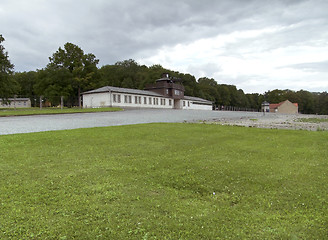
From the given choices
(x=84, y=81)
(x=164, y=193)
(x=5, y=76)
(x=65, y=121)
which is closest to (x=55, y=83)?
(x=84, y=81)

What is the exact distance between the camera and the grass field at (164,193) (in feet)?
9.32

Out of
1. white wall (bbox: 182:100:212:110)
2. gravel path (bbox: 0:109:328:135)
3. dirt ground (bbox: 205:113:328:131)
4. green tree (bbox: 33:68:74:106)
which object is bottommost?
dirt ground (bbox: 205:113:328:131)

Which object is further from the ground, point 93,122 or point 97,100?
point 97,100

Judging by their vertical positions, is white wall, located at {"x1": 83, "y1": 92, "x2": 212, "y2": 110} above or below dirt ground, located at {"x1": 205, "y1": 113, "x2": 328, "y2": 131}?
above

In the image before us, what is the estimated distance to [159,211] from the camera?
3264 mm

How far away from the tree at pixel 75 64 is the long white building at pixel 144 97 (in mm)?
11384

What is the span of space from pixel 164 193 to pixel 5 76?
1877 inches

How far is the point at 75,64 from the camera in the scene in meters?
56.3

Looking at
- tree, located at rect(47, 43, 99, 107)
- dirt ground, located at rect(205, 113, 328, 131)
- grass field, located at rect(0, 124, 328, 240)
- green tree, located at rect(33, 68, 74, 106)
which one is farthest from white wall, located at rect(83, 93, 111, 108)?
grass field, located at rect(0, 124, 328, 240)

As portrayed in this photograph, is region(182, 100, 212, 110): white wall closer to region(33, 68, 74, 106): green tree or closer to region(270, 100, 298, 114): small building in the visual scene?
region(33, 68, 74, 106): green tree

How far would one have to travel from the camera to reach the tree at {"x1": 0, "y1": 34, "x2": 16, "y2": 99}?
41.3 meters

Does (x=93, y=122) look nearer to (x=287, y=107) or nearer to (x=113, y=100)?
(x=113, y=100)

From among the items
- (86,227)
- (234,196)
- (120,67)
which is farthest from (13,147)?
(120,67)

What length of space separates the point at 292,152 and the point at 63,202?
5.59 metres
